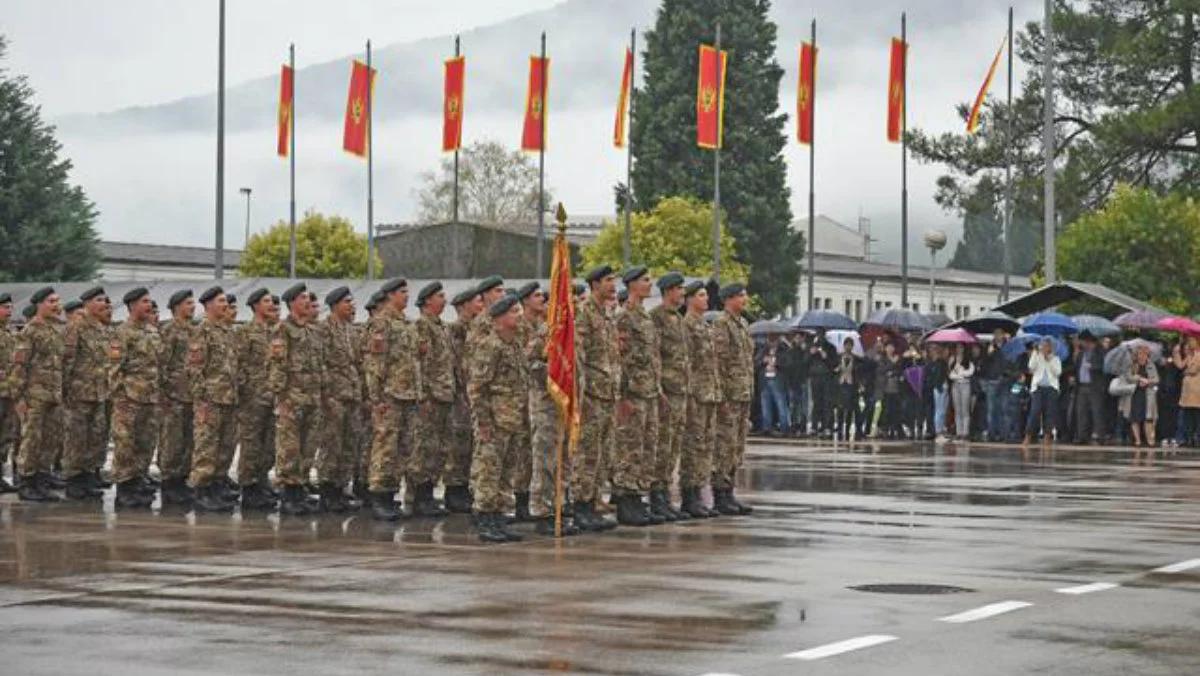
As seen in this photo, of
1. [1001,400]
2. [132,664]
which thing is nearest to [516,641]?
[132,664]

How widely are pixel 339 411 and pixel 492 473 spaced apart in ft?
9.83

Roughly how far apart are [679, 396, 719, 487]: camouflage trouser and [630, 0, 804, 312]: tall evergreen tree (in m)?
61.5

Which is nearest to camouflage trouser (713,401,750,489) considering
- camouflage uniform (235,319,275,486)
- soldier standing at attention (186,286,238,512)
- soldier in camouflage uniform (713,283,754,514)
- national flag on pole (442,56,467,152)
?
soldier in camouflage uniform (713,283,754,514)

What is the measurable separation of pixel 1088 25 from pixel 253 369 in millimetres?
47271

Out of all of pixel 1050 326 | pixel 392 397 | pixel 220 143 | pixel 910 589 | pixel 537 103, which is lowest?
pixel 910 589

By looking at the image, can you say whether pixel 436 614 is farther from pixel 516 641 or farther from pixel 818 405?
pixel 818 405

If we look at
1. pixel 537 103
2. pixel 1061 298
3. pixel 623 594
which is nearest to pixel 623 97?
pixel 537 103

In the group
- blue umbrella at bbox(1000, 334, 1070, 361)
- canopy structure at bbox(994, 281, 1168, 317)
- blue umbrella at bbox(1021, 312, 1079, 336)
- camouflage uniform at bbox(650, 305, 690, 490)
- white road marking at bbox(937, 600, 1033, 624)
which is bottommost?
white road marking at bbox(937, 600, 1033, 624)

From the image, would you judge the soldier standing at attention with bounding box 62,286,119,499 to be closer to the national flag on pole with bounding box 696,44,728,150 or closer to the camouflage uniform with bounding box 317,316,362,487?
the camouflage uniform with bounding box 317,316,362,487

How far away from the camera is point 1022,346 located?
34.7 metres

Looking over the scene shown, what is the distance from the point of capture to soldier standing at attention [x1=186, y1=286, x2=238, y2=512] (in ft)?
60.7

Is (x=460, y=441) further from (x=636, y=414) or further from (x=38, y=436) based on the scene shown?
(x=38, y=436)

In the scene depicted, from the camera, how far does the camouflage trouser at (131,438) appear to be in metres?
19.0

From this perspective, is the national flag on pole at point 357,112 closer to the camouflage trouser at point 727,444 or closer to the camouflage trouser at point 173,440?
the camouflage trouser at point 173,440
